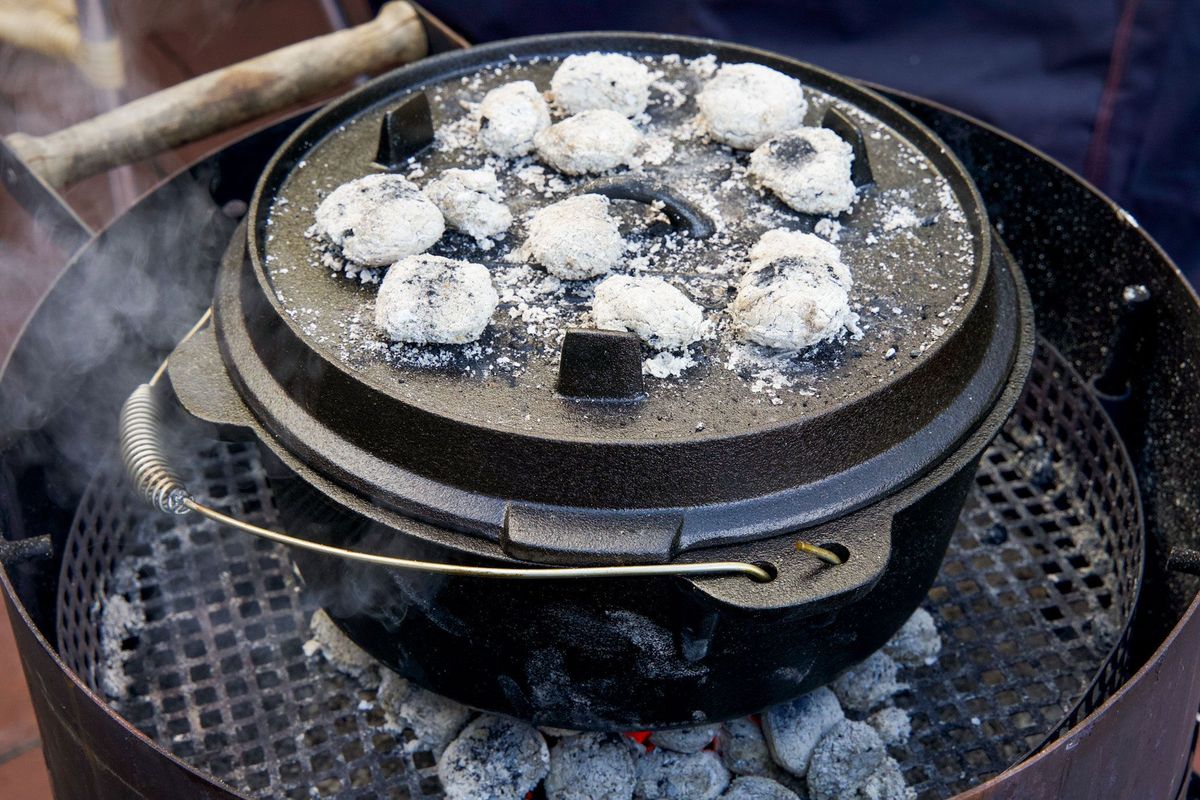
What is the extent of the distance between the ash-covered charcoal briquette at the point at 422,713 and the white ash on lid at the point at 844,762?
0.50 metres

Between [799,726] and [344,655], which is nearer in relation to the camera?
[799,726]

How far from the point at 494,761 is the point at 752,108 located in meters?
0.94

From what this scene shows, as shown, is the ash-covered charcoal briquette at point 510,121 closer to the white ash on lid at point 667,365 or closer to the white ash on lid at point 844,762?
the white ash on lid at point 667,365

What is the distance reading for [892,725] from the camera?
5.14ft

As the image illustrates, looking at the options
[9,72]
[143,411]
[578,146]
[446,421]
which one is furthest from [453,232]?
[9,72]

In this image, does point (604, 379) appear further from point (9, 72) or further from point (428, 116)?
point (9, 72)

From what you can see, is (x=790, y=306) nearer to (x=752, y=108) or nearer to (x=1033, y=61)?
(x=752, y=108)

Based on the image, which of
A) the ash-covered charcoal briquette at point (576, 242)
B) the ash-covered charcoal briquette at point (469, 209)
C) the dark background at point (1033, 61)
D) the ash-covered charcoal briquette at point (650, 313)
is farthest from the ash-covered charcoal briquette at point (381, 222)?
the dark background at point (1033, 61)

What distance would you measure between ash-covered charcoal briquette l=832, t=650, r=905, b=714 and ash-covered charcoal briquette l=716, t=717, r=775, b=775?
14 centimetres

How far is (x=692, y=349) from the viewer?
1232mm

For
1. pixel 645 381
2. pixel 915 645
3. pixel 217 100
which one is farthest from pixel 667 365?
pixel 217 100

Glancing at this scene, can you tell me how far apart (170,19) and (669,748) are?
2.68 meters

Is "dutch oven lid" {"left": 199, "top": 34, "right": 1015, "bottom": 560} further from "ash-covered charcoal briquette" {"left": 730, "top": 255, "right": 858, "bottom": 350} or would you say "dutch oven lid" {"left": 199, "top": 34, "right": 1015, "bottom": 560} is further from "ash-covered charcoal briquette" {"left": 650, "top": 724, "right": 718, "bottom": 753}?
"ash-covered charcoal briquette" {"left": 650, "top": 724, "right": 718, "bottom": 753}

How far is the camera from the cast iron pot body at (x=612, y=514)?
112 centimetres
